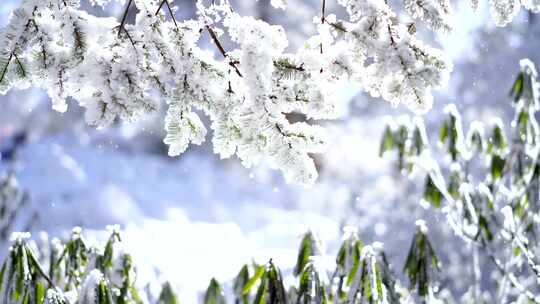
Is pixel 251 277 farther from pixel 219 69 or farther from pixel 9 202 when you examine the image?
pixel 9 202

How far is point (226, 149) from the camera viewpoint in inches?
58.6

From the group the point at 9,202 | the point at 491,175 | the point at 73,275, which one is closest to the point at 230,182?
the point at 9,202

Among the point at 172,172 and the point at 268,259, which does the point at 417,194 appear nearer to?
the point at 268,259

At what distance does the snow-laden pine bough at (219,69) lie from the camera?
4.51ft

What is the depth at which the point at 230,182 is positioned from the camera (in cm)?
1418

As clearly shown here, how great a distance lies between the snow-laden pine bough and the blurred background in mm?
1043

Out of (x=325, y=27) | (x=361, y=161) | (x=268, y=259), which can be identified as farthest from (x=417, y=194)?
(x=325, y=27)

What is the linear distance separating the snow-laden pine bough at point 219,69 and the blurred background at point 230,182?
104cm

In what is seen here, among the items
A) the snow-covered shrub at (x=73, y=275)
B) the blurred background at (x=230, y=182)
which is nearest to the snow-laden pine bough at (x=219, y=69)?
the snow-covered shrub at (x=73, y=275)

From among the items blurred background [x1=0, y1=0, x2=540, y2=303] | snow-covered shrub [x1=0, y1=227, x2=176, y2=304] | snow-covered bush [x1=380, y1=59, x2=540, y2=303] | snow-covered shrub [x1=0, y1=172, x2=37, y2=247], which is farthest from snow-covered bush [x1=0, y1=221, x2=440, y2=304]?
snow-covered shrub [x1=0, y1=172, x2=37, y2=247]

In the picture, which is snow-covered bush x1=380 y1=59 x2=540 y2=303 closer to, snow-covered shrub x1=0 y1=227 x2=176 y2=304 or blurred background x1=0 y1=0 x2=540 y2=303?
blurred background x1=0 y1=0 x2=540 y2=303

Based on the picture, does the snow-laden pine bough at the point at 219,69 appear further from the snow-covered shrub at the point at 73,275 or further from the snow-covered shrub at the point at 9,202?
the snow-covered shrub at the point at 9,202

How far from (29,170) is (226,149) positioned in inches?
469

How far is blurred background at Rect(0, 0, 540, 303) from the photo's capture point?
20.8 feet
